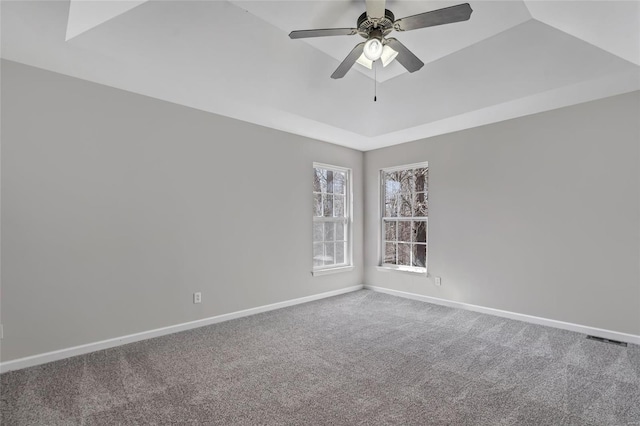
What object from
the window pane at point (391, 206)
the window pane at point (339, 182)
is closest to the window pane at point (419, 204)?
the window pane at point (391, 206)

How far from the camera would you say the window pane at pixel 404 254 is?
496 centimetres

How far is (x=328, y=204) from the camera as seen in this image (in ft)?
16.5

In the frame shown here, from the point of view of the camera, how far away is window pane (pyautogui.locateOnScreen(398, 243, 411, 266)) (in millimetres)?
4957

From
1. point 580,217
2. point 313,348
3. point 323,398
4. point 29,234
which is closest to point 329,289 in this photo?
point 313,348

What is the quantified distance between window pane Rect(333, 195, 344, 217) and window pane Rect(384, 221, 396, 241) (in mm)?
780

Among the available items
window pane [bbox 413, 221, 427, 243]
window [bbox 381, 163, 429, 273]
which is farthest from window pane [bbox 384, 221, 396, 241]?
window pane [bbox 413, 221, 427, 243]

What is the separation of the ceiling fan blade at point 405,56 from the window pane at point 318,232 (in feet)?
9.00

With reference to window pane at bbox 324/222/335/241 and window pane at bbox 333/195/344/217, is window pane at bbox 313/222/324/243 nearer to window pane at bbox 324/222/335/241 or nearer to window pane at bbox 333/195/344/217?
window pane at bbox 324/222/335/241

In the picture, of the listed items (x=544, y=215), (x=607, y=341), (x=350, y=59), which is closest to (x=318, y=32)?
Answer: (x=350, y=59)

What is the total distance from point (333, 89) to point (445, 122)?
146 cm

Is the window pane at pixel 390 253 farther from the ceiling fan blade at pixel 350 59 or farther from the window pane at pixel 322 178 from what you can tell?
the ceiling fan blade at pixel 350 59

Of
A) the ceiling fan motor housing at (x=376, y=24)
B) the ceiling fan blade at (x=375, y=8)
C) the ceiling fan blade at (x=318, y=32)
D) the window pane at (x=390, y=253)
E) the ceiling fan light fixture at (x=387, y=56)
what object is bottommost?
the window pane at (x=390, y=253)

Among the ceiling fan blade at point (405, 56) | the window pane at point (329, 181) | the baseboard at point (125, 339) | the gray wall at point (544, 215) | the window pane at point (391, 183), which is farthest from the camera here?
the window pane at point (391, 183)

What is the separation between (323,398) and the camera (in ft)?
6.88
